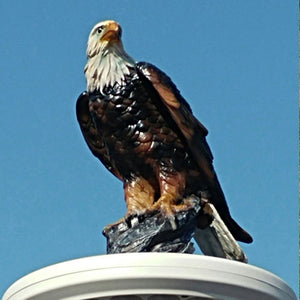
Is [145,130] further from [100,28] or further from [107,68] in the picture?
[100,28]

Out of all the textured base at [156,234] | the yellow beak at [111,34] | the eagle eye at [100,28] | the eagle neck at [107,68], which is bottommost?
the textured base at [156,234]

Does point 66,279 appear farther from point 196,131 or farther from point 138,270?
point 196,131

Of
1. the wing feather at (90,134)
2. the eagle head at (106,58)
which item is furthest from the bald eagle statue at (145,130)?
the wing feather at (90,134)

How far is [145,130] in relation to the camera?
7293mm

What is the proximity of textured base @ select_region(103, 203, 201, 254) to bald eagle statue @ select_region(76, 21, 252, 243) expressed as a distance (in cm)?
8

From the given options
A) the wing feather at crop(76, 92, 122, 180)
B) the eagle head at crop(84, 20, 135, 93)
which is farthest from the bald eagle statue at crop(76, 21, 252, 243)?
the wing feather at crop(76, 92, 122, 180)

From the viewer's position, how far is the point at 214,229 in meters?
7.47

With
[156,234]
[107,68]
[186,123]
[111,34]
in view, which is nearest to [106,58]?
[107,68]

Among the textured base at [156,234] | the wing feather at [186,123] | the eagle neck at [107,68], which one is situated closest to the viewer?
the textured base at [156,234]

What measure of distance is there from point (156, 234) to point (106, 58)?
1399mm

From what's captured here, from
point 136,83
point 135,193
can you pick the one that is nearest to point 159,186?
point 135,193

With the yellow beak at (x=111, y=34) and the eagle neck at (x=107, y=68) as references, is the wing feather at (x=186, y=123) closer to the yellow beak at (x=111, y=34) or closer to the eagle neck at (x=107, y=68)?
the eagle neck at (x=107, y=68)

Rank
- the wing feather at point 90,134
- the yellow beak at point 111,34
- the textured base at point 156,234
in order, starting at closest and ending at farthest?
the textured base at point 156,234
the yellow beak at point 111,34
the wing feather at point 90,134

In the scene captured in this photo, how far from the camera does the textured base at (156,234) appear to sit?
6977 millimetres
